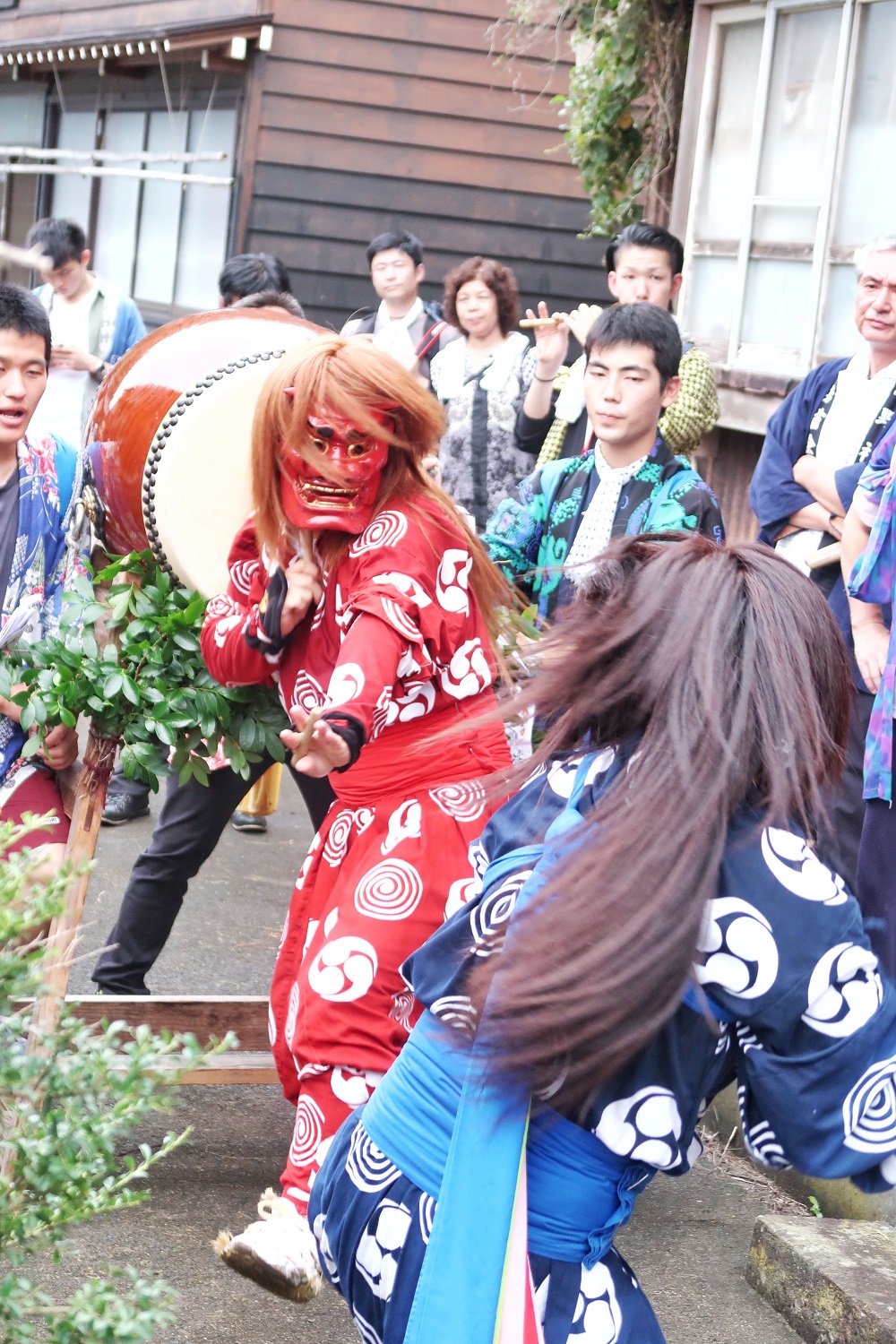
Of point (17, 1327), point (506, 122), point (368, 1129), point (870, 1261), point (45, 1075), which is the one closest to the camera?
point (17, 1327)

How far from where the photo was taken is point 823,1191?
12.0 feet

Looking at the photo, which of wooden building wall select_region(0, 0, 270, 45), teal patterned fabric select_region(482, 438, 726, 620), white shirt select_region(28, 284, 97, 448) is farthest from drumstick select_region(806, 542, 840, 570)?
wooden building wall select_region(0, 0, 270, 45)

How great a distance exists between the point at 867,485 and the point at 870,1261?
1674mm

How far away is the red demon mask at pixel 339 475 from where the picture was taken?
2.83m

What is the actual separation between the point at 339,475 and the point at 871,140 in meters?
3.90

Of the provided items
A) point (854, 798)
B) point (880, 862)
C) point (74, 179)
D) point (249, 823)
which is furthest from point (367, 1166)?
point (74, 179)

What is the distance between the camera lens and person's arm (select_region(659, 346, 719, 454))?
4.46 meters

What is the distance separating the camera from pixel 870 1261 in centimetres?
310

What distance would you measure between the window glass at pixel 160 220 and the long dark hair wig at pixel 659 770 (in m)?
10.8

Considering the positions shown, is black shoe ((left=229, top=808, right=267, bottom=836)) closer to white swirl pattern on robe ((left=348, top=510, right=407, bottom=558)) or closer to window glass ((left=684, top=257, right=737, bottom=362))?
window glass ((left=684, top=257, right=737, bottom=362))

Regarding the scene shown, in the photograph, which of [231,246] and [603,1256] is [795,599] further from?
[231,246]

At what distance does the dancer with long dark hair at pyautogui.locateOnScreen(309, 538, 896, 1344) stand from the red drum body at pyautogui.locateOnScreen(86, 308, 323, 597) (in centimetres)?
183

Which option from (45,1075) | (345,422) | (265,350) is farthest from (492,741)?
(45,1075)

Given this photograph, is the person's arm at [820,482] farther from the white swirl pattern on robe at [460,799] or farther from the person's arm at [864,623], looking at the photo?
the white swirl pattern on robe at [460,799]
